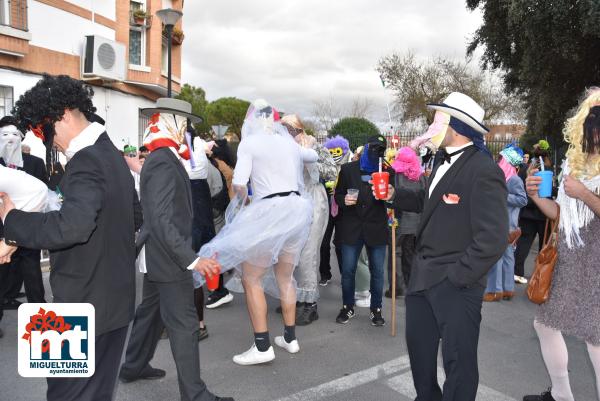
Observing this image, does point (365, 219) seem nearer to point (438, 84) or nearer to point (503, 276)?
point (503, 276)

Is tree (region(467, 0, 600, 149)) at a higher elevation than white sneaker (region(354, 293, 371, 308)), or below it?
higher

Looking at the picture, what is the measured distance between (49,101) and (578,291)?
322 centimetres

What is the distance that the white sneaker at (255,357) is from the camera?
441 centimetres

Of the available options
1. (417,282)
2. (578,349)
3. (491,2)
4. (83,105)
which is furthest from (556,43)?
(83,105)

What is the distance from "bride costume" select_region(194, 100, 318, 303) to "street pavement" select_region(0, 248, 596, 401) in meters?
0.79

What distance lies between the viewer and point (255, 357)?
14.5 feet

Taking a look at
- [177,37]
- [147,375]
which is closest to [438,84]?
[177,37]

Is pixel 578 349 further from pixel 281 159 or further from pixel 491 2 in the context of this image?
pixel 491 2

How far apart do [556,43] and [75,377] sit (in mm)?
13743

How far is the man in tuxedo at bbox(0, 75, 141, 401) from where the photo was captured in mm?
2289

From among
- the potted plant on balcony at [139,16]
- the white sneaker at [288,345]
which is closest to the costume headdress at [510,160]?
the white sneaker at [288,345]

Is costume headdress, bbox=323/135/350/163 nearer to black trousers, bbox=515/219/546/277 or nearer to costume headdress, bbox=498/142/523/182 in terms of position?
costume headdress, bbox=498/142/523/182

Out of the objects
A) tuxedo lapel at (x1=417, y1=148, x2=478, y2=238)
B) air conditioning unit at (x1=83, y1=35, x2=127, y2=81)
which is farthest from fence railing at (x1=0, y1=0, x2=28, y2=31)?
tuxedo lapel at (x1=417, y1=148, x2=478, y2=238)

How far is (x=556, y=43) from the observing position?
13.0 meters
